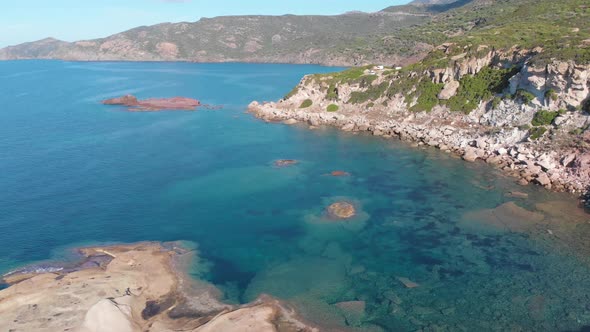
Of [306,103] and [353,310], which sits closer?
[353,310]

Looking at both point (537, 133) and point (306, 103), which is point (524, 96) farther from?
point (306, 103)

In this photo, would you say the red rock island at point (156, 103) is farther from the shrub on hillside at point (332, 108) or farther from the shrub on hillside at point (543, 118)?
the shrub on hillside at point (543, 118)

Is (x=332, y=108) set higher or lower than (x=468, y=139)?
higher

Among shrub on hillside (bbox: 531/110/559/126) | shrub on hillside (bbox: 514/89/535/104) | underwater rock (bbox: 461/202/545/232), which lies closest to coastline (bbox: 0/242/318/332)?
underwater rock (bbox: 461/202/545/232)

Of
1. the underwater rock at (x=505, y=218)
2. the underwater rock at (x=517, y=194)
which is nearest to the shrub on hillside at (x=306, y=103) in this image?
the underwater rock at (x=517, y=194)

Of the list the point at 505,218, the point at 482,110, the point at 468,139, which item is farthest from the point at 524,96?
the point at 505,218
